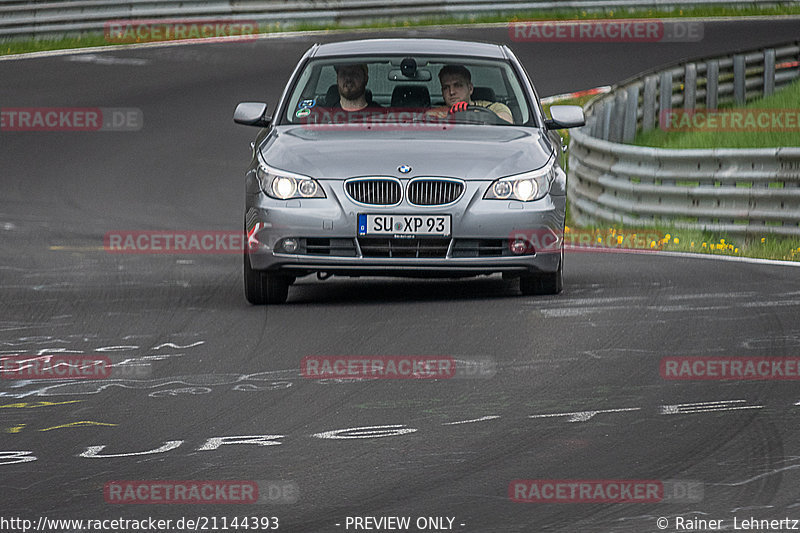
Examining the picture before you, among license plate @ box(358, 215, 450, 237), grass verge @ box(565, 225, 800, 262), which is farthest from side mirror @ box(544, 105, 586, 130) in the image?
grass verge @ box(565, 225, 800, 262)

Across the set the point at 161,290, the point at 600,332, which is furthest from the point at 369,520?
the point at 161,290

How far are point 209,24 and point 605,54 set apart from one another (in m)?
7.61

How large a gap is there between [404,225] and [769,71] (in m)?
18.3

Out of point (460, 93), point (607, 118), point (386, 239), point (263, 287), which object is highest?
point (460, 93)

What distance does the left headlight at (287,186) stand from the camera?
9.45 m

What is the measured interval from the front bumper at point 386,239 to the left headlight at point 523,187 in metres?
0.04

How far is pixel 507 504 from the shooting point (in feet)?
17.1
